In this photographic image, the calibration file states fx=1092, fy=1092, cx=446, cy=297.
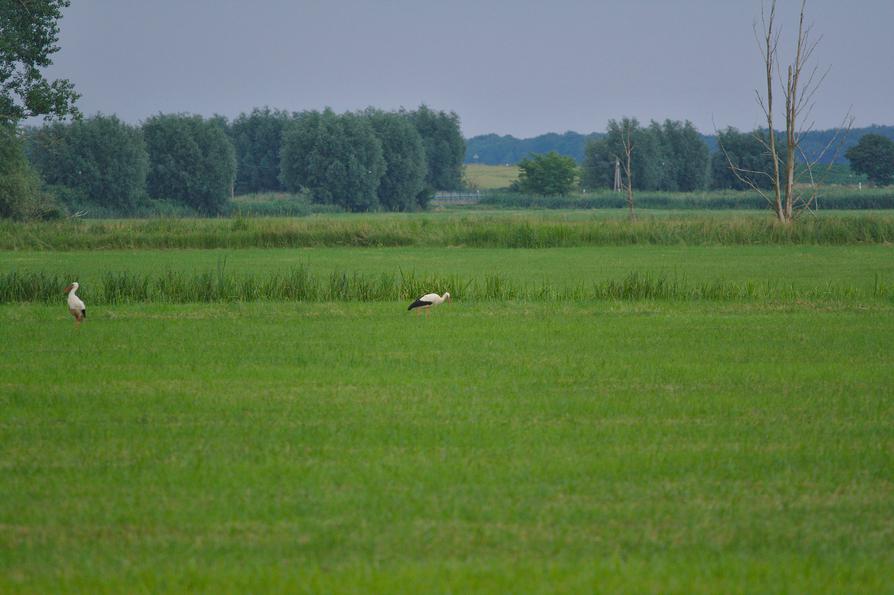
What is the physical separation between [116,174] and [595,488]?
291 feet

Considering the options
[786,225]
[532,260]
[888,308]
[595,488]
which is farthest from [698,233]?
[595,488]

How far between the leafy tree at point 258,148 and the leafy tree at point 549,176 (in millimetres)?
32679

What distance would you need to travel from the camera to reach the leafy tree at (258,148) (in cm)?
14262

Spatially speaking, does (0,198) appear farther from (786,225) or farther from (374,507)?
(374,507)

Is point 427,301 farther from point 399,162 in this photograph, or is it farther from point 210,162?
point 399,162

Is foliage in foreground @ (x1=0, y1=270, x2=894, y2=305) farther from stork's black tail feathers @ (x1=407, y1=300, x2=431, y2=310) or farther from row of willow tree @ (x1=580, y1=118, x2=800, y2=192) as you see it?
row of willow tree @ (x1=580, y1=118, x2=800, y2=192)

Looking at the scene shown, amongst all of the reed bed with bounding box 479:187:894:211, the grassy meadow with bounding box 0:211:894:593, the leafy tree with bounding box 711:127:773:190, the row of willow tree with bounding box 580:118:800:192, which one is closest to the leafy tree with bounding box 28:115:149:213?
the reed bed with bounding box 479:187:894:211

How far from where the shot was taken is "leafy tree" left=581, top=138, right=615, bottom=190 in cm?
14238

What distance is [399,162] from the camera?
120625 mm

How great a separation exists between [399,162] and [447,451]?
11279cm

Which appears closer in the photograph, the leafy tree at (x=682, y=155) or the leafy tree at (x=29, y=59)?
the leafy tree at (x=29, y=59)

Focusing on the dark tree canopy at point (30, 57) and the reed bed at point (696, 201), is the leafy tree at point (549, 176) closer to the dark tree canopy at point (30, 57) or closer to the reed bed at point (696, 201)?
the reed bed at point (696, 201)

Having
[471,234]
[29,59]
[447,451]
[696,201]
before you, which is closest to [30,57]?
[29,59]

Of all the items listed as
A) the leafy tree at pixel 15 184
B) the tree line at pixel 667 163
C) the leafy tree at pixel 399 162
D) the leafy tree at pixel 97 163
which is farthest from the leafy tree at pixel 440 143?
the leafy tree at pixel 15 184
